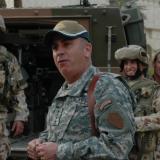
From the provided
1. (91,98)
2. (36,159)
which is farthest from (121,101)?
(36,159)

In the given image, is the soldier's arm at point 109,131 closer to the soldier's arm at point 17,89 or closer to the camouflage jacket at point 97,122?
the camouflage jacket at point 97,122

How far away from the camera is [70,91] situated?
111 inches

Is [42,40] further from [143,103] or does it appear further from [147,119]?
[147,119]

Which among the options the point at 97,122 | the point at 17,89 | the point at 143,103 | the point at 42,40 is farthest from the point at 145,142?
the point at 42,40

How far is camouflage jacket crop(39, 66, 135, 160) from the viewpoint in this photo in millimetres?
2594

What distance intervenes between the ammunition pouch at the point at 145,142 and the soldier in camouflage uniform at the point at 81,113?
3.43ft

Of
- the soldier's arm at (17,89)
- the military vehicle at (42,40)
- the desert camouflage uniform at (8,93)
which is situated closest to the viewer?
the desert camouflage uniform at (8,93)

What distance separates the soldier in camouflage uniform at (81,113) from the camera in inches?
102

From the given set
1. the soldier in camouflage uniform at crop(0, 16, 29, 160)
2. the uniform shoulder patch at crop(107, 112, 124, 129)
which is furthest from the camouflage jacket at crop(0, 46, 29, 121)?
the uniform shoulder patch at crop(107, 112, 124, 129)

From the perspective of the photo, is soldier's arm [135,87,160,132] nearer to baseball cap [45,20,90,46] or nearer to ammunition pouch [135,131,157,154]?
ammunition pouch [135,131,157,154]

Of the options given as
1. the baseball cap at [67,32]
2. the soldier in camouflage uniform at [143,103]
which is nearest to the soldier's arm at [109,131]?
the baseball cap at [67,32]

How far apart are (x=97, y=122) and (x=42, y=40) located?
4230mm

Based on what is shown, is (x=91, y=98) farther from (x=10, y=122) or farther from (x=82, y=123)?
(x=10, y=122)

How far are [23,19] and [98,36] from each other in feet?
2.74
